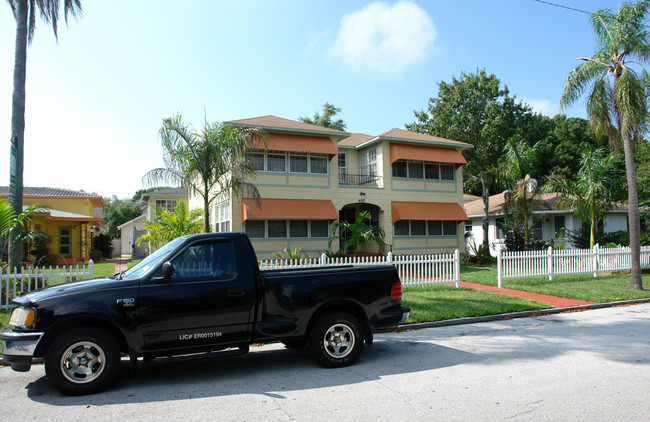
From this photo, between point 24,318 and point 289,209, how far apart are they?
1585 centimetres

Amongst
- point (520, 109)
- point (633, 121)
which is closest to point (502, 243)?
point (520, 109)

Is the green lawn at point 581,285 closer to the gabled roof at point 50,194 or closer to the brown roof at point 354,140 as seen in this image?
the brown roof at point 354,140

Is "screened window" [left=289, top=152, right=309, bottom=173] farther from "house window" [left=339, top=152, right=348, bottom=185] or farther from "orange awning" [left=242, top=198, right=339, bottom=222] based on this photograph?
"house window" [left=339, top=152, right=348, bottom=185]

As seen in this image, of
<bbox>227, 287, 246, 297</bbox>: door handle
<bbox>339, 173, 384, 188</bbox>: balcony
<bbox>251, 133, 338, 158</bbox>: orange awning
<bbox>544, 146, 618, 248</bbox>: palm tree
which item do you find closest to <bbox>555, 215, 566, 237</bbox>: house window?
<bbox>544, 146, 618, 248</bbox>: palm tree

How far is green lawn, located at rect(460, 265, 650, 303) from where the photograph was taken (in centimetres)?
1306

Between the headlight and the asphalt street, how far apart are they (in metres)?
0.84

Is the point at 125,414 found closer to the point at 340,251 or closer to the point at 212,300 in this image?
the point at 212,300

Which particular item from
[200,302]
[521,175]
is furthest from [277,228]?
[200,302]

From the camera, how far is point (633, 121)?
14.2 metres

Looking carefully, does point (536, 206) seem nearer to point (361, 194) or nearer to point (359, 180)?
point (359, 180)

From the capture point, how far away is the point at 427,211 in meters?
24.1

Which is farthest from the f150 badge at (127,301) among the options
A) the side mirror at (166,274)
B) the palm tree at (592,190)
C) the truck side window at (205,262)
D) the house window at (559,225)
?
the house window at (559,225)

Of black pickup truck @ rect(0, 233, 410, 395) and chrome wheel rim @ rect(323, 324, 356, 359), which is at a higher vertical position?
black pickup truck @ rect(0, 233, 410, 395)

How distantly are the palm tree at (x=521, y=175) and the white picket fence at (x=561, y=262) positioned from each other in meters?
6.10
